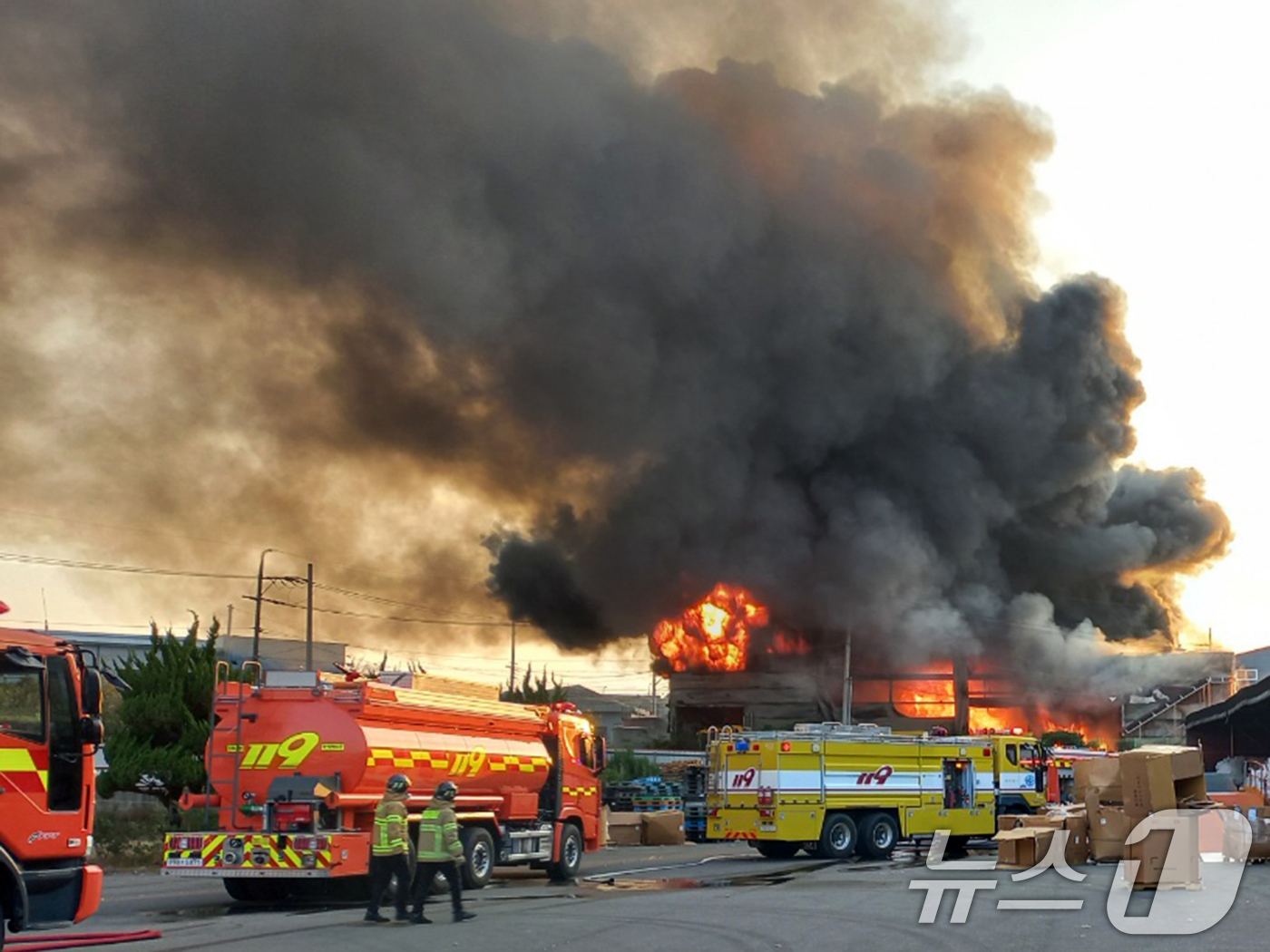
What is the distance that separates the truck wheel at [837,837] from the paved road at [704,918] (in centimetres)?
394

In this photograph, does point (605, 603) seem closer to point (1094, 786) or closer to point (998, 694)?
point (998, 694)

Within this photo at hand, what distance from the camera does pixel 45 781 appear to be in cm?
1146

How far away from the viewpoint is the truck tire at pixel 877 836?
26922 millimetres

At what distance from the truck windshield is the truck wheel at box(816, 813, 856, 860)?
17.7m

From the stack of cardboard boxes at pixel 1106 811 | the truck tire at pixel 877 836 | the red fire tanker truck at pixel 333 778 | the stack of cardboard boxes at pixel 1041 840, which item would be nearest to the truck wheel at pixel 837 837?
the truck tire at pixel 877 836

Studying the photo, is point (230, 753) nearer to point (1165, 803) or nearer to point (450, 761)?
point (450, 761)

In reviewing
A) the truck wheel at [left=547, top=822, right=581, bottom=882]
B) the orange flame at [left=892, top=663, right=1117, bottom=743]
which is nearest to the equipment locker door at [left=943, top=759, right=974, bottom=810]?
the truck wheel at [left=547, top=822, right=581, bottom=882]

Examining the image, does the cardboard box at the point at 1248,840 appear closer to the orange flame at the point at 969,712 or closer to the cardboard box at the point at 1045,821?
the cardboard box at the point at 1045,821

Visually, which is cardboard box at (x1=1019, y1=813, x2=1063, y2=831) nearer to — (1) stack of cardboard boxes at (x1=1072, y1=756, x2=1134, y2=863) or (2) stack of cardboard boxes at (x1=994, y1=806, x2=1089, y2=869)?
(2) stack of cardboard boxes at (x1=994, y1=806, x2=1089, y2=869)

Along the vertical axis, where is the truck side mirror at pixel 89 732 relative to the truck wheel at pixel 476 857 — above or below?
above

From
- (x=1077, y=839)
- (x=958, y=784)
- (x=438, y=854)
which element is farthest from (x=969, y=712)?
(x=438, y=854)

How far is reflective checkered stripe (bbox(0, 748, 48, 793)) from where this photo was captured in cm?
1112

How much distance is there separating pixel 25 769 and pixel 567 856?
485 inches
